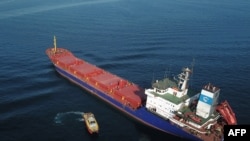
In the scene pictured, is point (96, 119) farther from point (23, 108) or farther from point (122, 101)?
point (23, 108)

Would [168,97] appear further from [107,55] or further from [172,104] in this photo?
[107,55]

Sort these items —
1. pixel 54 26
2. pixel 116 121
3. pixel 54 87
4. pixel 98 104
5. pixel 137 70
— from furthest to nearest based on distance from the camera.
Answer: pixel 54 26 < pixel 137 70 < pixel 54 87 < pixel 98 104 < pixel 116 121

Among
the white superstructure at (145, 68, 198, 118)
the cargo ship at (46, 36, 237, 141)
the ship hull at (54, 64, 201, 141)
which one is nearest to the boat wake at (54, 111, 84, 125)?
the ship hull at (54, 64, 201, 141)

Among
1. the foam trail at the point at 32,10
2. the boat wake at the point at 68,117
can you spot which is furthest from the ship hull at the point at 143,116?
the foam trail at the point at 32,10

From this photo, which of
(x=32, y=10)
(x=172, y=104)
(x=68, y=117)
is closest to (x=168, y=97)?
(x=172, y=104)

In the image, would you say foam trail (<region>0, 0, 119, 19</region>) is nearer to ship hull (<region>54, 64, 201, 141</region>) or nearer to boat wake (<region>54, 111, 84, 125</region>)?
ship hull (<region>54, 64, 201, 141</region>)

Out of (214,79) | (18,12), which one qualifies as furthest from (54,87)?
(18,12)
